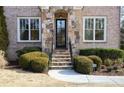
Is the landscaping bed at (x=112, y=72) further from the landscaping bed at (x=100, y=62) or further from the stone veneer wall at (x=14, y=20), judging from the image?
the stone veneer wall at (x=14, y=20)

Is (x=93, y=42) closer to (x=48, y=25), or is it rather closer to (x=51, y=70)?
(x=48, y=25)

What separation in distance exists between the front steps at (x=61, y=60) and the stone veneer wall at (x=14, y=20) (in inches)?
108

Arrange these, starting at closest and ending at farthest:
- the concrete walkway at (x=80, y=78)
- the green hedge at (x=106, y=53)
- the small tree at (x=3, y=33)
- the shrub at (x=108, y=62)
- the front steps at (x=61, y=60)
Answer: the concrete walkway at (x=80, y=78) < the front steps at (x=61, y=60) < the shrub at (x=108, y=62) < the green hedge at (x=106, y=53) < the small tree at (x=3, y=33)

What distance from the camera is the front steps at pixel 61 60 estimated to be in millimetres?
18147

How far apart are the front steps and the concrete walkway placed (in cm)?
140

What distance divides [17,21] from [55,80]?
9.01 m

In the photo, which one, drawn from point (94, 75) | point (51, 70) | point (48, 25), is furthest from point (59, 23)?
point (94, 75)

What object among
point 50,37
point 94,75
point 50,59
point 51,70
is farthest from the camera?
point 50,37

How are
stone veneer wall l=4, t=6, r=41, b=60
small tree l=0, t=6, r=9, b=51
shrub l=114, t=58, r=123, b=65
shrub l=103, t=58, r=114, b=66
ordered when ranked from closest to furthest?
shrub l=103, t=58, r=114, b=66, shrub l=114, t=58, r=123, b=65, small tree l=0, t=6, r=9, b=51, stone veneer wall l=4, t=6, r=41, b=60

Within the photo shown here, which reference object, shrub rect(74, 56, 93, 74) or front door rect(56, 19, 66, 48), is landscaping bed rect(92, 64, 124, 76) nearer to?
shrub rect(74, 56, 93, 74)

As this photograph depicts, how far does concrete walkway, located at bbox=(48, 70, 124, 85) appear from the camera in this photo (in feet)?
45.5

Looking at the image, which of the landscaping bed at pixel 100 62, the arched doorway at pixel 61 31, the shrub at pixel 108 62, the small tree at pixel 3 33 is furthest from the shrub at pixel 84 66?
the small tree at pixel 3 33

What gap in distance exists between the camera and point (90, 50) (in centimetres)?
Answer: 1966

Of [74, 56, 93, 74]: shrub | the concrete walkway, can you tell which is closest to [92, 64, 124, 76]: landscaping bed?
[74, 56, 93, 74]: shrub
